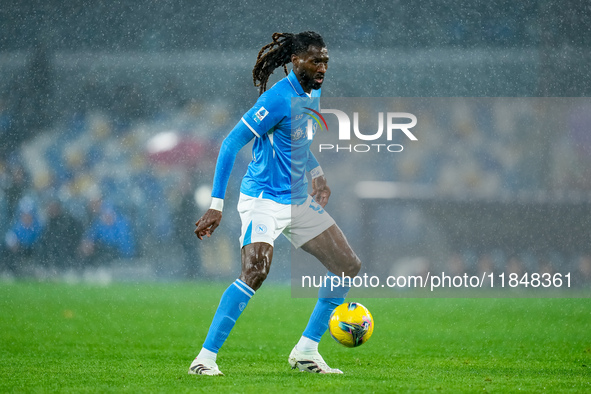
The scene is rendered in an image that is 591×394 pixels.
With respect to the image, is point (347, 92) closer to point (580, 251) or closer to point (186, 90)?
point (186, 90)

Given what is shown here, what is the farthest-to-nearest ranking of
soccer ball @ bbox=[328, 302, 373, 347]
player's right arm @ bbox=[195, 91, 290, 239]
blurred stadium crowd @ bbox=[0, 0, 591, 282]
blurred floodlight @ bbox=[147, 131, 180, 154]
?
blurred floodlight @ bbox=[147, 131, 180, 154], blurred stadium crowd @ bbox=[0, 0, 591, 282], soccer ball @ bbox=[328, 302, 373, 347], player's right arm @ bbox=[195, 91, 290, 239]

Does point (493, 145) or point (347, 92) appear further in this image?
point (347, 92)

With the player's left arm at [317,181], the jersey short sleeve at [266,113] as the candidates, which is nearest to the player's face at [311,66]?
the jersey short sleeve at [266,113]

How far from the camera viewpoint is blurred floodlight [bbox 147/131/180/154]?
1248 centimetres

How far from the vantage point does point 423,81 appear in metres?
13.5

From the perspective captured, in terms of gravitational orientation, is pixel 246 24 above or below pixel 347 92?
above

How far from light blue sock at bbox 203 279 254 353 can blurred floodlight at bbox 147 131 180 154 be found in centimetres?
845

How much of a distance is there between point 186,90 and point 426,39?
4251 mm

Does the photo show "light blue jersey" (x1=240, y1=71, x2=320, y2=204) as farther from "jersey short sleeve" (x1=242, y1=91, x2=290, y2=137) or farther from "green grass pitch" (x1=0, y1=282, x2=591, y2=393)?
"green grass pitch" (x1=0, y1=282, x2=591, y2=393)

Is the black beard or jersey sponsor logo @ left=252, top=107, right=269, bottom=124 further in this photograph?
the black beard

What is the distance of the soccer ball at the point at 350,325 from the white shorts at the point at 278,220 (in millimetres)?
467

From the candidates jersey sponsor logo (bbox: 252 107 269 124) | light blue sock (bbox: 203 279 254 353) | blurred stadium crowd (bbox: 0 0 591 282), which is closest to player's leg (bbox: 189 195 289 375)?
light blue sock (bbox: 203 279 254 353)

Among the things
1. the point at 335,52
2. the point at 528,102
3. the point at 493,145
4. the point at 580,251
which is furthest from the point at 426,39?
the point at 580,251

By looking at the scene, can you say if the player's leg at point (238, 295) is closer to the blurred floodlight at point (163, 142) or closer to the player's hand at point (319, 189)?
the player's hand at point (319, 189)
